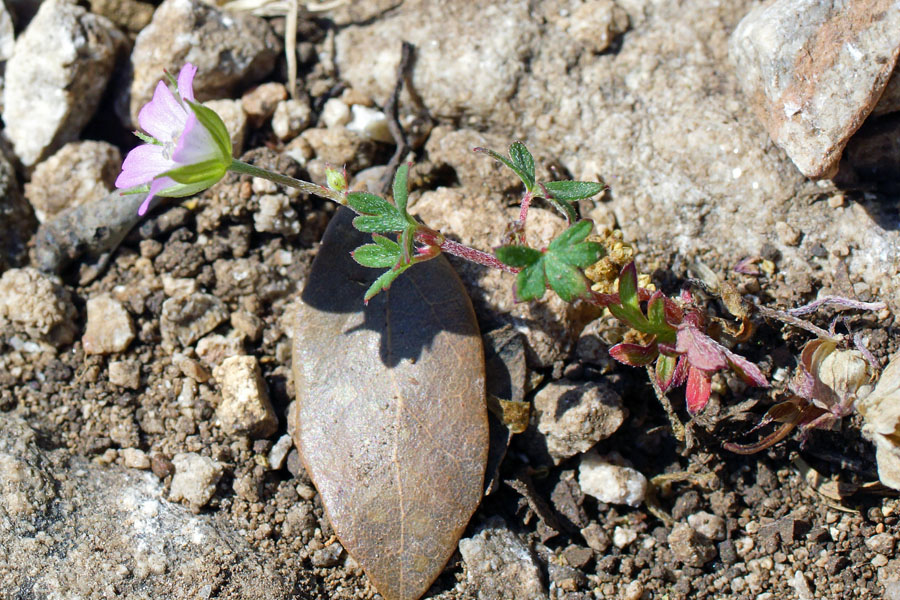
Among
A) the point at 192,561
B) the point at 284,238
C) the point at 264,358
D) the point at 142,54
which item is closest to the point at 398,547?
the point at 192,561

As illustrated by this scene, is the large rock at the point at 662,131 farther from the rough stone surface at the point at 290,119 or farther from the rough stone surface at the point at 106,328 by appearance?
the rough stone surface at the point at 106,328

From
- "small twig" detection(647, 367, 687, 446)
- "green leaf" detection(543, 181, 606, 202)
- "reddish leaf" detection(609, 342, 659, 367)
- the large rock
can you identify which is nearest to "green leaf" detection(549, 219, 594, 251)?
"green leaf" detection(543, 181, 606, 202)

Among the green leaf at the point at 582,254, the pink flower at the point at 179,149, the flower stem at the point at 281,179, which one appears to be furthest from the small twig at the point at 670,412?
the pink flower at the point at 179,149

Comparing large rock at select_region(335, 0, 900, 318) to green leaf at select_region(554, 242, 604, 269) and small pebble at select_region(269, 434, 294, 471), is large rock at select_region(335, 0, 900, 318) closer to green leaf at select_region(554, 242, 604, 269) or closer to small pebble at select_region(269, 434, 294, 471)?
green leaf at select_region(554, 242, 604, 269)

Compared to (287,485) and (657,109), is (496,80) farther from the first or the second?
(287,485)

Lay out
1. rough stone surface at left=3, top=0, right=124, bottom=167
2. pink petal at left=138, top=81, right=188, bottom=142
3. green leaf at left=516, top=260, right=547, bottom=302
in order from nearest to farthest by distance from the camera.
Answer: green leaf at left=516, top=260, right=547, bottom=302 < pink petal at left=138, top=81, right=188, bottom=142 < rough stone surface at left=3, top=0, right=124, bottom=167

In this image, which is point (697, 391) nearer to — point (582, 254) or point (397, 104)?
point (582, 254)
